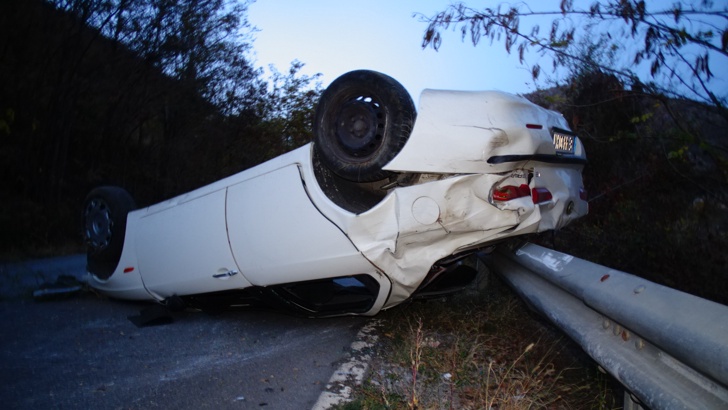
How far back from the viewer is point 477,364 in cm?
384

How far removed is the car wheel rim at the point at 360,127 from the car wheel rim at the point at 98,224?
311 centimetres

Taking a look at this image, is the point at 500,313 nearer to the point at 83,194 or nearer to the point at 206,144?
the point at 83,194

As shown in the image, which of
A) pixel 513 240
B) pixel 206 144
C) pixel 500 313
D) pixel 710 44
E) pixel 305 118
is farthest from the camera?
pixel 305 118

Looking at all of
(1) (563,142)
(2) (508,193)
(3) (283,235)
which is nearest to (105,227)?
(3) (283,235)

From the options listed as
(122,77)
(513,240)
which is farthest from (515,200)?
(122,77)

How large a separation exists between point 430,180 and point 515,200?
590 mm

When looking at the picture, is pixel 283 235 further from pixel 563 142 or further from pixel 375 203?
pixel 563 142

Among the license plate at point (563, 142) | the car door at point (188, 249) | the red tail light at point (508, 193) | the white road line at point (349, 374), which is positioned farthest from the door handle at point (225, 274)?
the license plate at point (563, 142)

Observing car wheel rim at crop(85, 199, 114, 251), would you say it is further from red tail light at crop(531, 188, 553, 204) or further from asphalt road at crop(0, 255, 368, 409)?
red tail light at crop(531, 188, 553, 204)

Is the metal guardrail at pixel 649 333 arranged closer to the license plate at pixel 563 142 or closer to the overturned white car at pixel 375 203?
the overturned white car at pixel 375 203

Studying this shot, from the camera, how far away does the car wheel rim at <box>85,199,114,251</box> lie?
5969 mm

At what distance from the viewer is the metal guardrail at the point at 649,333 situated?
1.77m

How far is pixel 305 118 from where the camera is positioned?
21.1 m

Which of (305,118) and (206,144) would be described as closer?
(206,144)
